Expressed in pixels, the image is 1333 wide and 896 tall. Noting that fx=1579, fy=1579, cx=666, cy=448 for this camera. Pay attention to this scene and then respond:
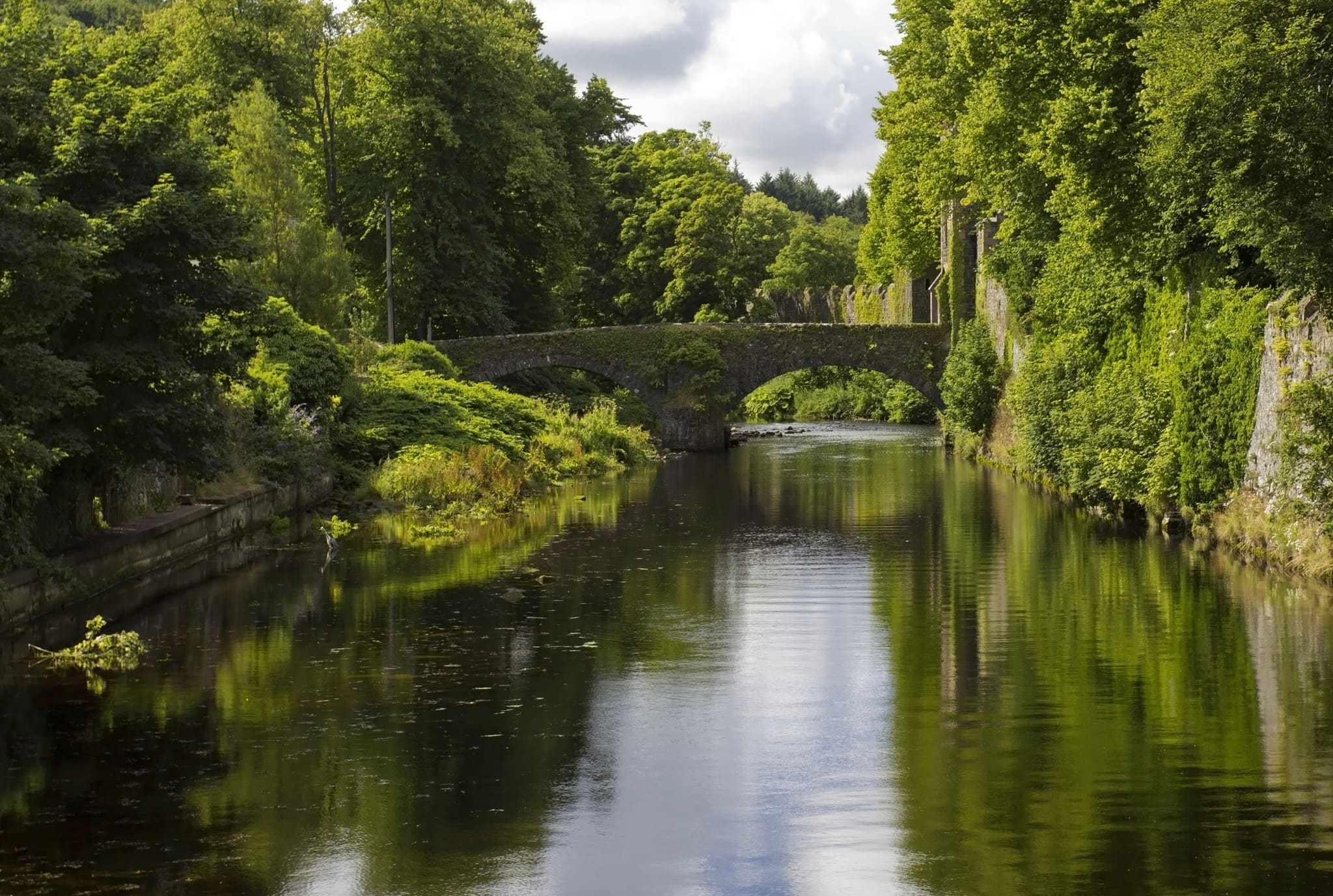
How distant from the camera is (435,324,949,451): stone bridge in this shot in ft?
164

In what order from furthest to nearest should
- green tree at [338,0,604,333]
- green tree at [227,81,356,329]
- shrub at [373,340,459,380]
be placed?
green tree at [338,0,604,333]
shrub at [373,340,459,380]
green tree at [227,81,356,329]

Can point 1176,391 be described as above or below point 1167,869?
above

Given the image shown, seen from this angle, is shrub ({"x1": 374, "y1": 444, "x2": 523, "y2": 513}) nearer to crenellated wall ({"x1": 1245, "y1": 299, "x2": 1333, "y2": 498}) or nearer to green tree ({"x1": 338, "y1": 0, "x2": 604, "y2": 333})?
crenellated wall ({"x1": 1245, "y1": 299, "x2": 1333, "y2": 498})

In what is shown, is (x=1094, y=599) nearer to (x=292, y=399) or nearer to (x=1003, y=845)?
(x=1003, y=845)

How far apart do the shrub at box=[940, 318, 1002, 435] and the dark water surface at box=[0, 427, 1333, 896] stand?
20161 mm

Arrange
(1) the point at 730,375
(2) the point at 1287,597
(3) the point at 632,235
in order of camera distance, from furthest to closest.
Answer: (3) the point at 632,235, (1) the point at 730,375, (2) the point at 1287,597

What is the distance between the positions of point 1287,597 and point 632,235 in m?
53.1

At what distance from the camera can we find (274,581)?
72.1 feet

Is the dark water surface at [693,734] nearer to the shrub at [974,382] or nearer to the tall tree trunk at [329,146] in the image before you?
the shrub at [974,382]

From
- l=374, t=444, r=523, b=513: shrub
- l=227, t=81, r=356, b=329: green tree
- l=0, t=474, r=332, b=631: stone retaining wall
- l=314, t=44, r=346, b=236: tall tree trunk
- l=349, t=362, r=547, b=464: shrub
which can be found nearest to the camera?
l=0, t=474, r=332, b=631: stone retaining wall

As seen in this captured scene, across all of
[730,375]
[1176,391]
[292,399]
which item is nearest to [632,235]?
[730,375]

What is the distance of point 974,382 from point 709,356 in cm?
951

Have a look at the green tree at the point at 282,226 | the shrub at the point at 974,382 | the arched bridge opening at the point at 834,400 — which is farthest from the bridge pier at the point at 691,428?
the arched bridge opening at the point at 834,400

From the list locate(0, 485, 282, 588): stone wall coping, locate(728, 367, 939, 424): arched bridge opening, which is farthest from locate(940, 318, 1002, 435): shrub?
locate(0, 485, 282, 588): stone wall coping
